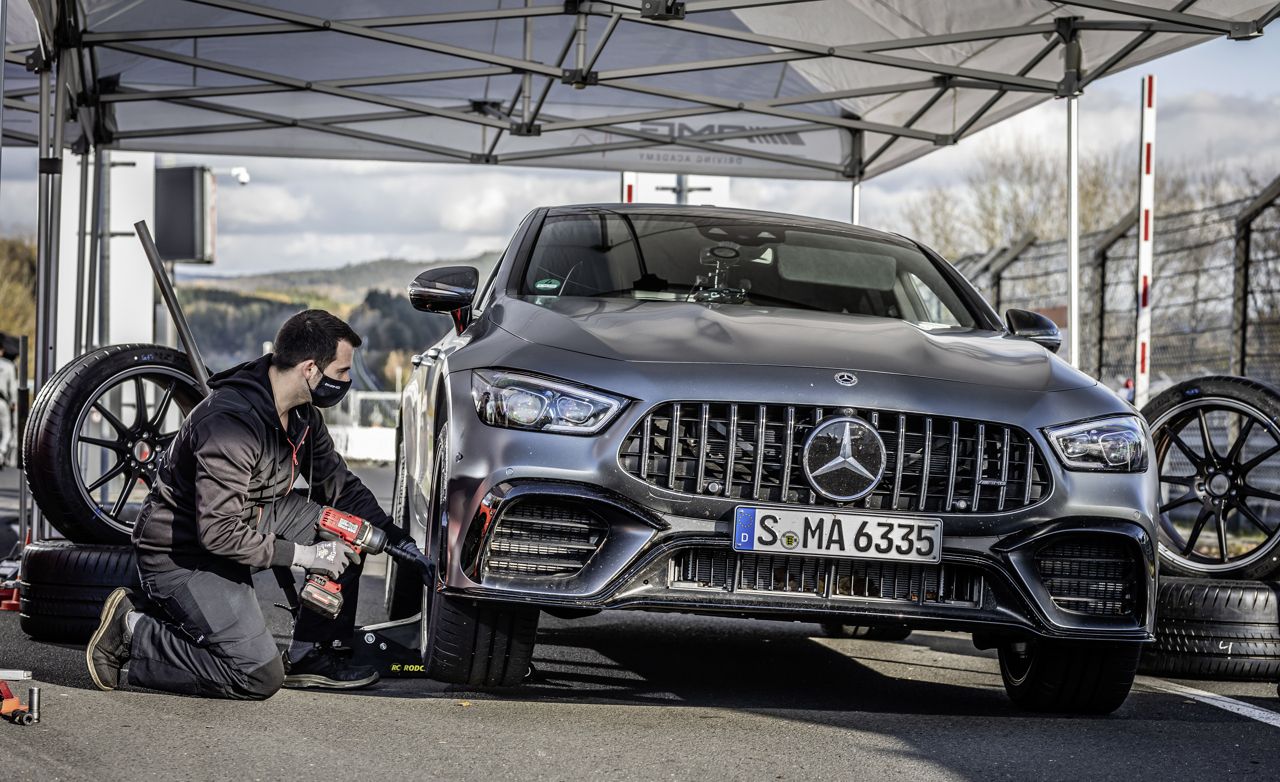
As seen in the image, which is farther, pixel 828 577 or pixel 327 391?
pixel 327 391

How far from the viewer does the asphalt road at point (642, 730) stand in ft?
12.8

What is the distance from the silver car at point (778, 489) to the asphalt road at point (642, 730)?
0.93 ft

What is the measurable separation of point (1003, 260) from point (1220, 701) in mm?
10677

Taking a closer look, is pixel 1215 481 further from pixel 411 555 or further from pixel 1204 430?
pixel 411 555

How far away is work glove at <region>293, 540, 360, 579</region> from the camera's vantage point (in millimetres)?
5070

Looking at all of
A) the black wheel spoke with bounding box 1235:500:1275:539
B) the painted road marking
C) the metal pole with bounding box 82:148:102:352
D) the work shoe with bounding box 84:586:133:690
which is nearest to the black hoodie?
the work shoe with bounding box 84:586:133:690

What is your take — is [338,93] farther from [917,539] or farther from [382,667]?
[917,539]

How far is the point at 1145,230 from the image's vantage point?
336 inches

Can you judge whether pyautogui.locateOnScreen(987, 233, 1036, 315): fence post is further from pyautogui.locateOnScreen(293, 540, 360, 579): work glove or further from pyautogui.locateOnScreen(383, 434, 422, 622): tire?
pyautogui.locateOnScreen(293, 540, 360, 579): work glove

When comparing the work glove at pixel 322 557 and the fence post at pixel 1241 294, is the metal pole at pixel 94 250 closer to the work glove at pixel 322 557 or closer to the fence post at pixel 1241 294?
the work glove at pixel 322 557

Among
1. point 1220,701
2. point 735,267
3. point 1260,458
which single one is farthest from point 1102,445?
point 1260,458

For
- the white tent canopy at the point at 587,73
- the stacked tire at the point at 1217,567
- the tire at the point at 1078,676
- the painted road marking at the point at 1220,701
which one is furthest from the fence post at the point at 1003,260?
the tire at the point at 1078,676

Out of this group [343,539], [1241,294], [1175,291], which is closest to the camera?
[343,539]

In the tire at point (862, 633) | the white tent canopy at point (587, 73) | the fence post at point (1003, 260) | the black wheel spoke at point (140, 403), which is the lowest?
the tire at point (862, 633)
